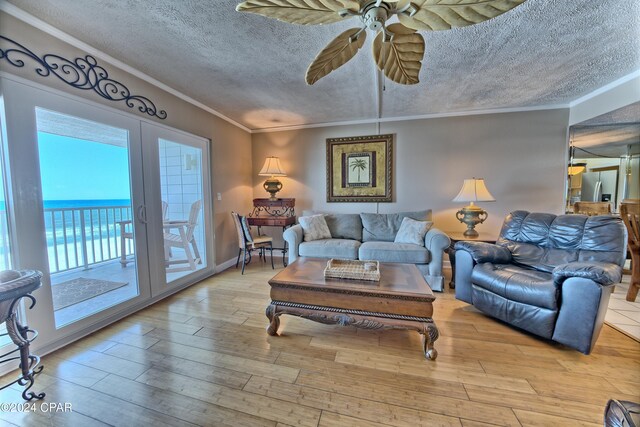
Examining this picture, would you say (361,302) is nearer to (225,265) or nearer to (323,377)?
(323,377)

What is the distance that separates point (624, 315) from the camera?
223cm

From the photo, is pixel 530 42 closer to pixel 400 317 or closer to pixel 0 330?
pixel 400 317

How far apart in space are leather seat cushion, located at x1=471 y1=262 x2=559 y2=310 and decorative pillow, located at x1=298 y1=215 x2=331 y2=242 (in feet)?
6.32

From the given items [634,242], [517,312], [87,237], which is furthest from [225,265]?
[634,242]

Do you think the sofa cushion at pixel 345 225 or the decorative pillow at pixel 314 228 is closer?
the decorative pillow at pixel 314 228

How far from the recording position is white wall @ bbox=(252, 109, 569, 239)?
3.35m

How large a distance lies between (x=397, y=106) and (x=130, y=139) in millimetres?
3184

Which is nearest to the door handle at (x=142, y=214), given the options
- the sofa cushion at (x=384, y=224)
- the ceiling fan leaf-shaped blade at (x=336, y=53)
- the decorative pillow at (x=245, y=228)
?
the decorative pillow at (x=245, y=228)

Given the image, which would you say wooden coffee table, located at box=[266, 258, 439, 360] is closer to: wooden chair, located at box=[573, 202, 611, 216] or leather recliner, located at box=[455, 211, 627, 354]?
leather recliner, located at box=[455, 211, 627, 354]

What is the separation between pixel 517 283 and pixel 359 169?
261cm

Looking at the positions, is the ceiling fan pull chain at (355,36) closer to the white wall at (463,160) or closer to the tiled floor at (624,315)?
the white wall at (463,160)

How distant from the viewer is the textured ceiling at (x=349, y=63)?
159 cm

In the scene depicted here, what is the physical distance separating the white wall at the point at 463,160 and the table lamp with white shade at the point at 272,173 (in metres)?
0.48

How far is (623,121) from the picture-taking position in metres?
2.72
